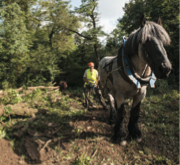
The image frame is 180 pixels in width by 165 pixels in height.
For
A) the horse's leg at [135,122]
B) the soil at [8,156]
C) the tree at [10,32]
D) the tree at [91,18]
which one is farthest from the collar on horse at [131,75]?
the tree at [10,32]

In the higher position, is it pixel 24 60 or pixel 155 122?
pixel 24 60

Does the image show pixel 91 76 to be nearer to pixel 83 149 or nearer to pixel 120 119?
pixel 120 119

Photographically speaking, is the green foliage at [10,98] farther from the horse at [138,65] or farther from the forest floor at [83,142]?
the horse at [138,65]

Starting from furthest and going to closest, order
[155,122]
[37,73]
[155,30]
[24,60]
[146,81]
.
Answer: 1. [37,73]
2. [24,60]
3. [155,122]
4. [146,81]
5. [155,30]

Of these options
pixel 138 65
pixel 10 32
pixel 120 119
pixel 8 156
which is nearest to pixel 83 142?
pixel 120 119

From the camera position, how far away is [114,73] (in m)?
2.67

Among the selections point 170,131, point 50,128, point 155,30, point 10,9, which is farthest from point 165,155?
point 10,9

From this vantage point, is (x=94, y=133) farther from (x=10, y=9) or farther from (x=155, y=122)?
(x=10, y=9)

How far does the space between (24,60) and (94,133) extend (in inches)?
354

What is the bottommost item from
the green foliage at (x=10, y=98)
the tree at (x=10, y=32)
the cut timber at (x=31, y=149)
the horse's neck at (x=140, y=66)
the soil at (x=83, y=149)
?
the cut timber at (x=31, y=149)

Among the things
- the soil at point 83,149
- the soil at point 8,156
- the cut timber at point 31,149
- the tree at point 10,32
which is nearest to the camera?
the soil at point 83,149

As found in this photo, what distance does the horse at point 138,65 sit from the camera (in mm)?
1654

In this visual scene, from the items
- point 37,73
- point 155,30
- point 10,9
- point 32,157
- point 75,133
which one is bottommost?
point 32,157

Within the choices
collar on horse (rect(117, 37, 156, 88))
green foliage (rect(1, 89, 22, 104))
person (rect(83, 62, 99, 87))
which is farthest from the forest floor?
person (rect(83, 62, 99, 87))
